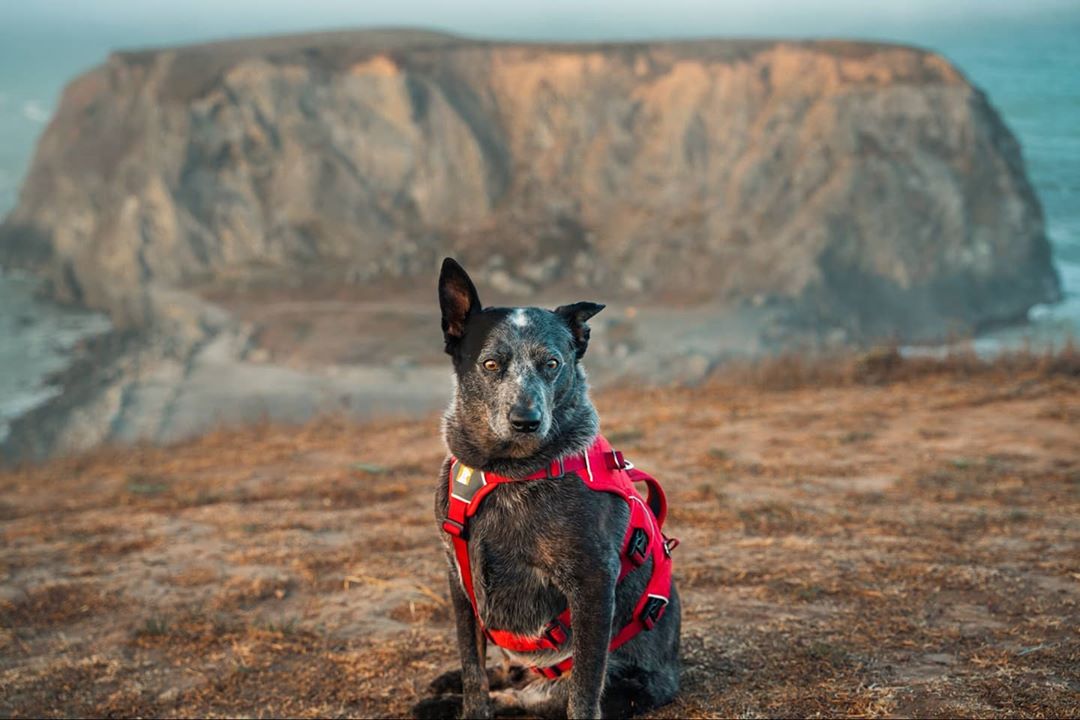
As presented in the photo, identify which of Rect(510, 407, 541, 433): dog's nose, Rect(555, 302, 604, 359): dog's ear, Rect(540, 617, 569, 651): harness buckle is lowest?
Rect(540, 617, 569, 651): harness buckle

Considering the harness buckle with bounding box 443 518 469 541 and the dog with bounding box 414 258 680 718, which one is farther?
the harness buckle with bounding box 443 518 469 541

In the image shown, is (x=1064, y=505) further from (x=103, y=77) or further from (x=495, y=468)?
(x=103, y=77)

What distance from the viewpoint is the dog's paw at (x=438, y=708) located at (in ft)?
17.0

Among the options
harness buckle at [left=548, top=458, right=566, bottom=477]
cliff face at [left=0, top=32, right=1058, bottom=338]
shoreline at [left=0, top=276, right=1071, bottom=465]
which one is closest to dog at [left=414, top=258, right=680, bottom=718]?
Result: harness buckle at [left=548, top=458, right=566, bottom=477]

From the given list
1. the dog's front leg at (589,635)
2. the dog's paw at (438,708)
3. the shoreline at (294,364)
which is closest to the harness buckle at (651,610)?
the dog's front leg at (589,635)

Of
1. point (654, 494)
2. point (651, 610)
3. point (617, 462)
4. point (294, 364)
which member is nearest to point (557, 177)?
point (294, 364)

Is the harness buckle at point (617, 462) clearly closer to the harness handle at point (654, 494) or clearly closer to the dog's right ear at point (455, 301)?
the harness handle at point (654, 494)

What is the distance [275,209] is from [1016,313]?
30099mm

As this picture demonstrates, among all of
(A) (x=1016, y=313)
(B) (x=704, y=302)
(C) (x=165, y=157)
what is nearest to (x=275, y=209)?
(C) (x=165, y=157)

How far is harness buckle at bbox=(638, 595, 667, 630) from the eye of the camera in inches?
193

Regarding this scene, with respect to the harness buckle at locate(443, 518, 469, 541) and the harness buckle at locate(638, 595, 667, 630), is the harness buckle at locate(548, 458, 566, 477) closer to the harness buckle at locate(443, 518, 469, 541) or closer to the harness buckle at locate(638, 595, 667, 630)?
the harness buckle at locate(443, 518, 469, 541)

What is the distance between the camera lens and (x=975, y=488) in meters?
9.38

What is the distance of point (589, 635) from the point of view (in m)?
4.52

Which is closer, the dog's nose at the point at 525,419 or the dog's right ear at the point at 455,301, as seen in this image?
the dog's nose at the point at 525,419
